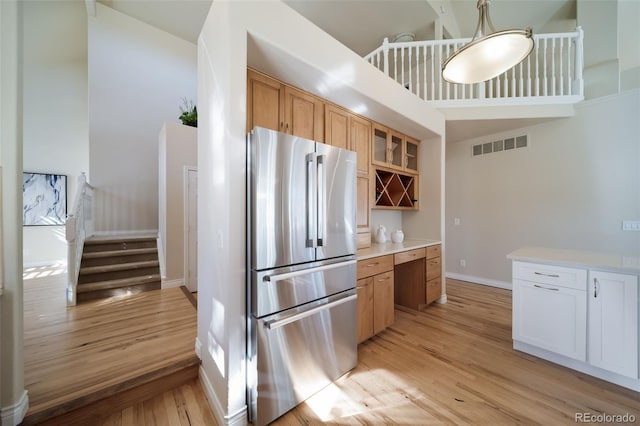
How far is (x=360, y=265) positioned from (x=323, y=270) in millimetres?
585

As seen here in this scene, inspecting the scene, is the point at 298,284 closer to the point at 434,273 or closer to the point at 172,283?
the point at 434,273

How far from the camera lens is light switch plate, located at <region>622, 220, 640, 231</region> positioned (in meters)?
3.05

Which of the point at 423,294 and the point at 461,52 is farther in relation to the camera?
the point at 423,294

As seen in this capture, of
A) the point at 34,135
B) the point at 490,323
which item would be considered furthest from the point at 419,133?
the point at 34,135

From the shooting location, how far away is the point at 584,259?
2.07 metres

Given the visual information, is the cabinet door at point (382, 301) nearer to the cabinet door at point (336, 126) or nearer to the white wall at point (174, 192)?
the cabinet door at point (336, 126)

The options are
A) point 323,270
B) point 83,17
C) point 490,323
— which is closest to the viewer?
point 323,270

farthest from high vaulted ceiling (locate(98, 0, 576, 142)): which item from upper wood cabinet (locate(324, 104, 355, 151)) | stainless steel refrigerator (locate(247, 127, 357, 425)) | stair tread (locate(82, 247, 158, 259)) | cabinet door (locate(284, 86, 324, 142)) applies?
stair tread (locate(82, 247, 158, 259))

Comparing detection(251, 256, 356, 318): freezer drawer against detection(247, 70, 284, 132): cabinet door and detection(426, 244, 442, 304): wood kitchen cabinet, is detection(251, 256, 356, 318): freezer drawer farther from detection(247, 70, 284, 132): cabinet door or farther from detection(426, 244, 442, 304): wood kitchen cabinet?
detection(426, 244, 442, 304): wood kitchen cabinet

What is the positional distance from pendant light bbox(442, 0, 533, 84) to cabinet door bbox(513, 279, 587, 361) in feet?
6.26

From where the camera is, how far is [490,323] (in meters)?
2.86

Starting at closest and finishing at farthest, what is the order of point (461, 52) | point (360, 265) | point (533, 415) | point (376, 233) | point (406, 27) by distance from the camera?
point (533, 415) → point (461, 52) → point (360, 265) → point (376, 233) → point (406, 27)

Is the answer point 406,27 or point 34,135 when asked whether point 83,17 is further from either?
point 406,27

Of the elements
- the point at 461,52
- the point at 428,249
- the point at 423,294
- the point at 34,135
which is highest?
the point at 34,135
